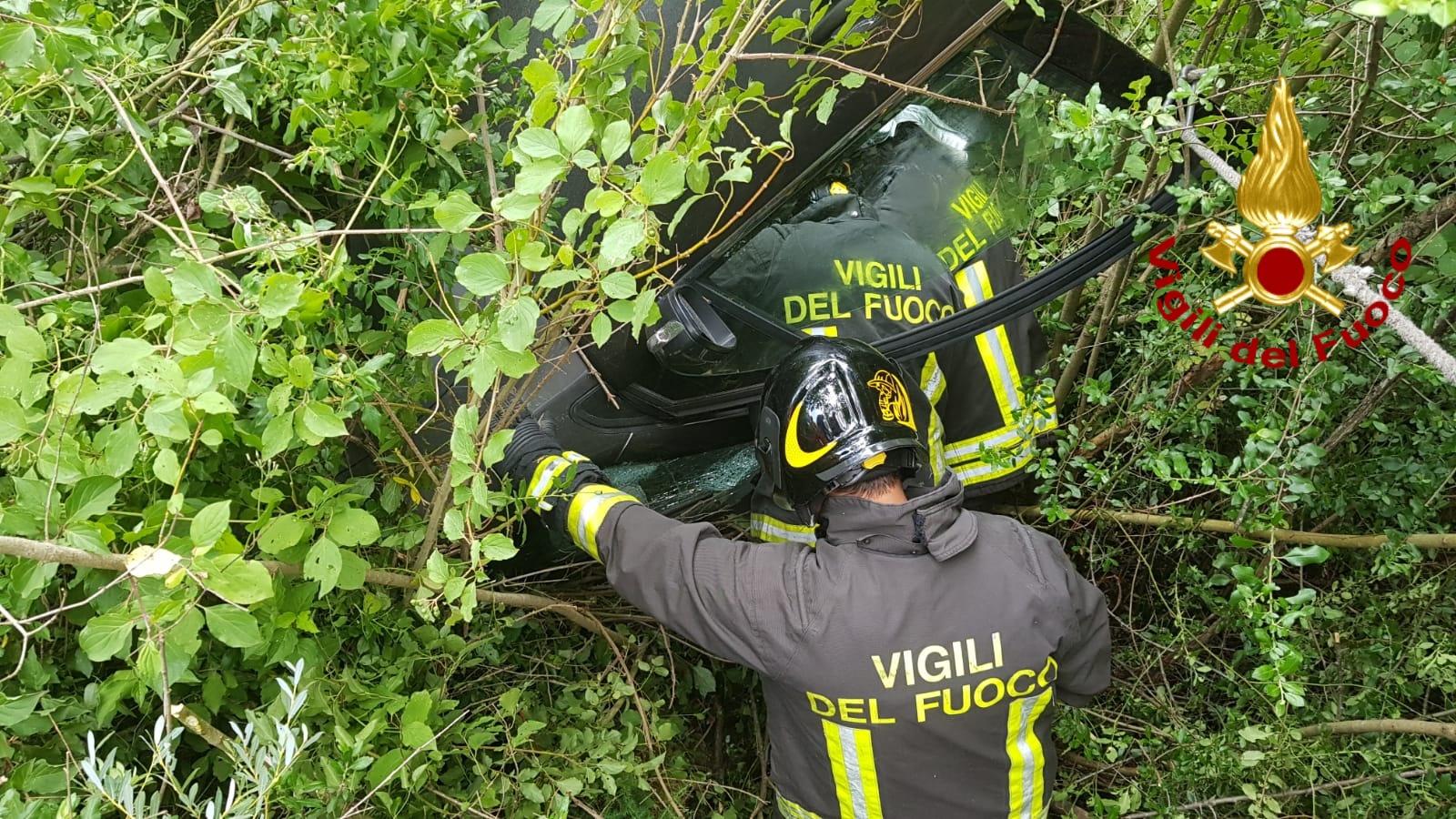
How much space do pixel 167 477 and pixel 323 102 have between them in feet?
2.70

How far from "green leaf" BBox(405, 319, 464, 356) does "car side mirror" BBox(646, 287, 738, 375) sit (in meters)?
1.04

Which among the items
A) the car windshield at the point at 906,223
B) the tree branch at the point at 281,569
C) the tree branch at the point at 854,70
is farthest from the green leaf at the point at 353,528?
the car windshield at the point at 906,223

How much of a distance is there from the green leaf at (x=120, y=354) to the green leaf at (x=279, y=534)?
1.04 feet

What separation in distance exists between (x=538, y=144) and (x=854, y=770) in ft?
5.14

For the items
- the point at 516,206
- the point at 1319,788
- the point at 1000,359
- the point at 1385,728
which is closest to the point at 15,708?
the point at 516,206

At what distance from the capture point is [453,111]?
1628 millimetres

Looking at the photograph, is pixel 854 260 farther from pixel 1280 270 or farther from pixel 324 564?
pixel 324 564

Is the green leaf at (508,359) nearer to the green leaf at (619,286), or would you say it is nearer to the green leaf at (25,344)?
the green leaf at (619,286)

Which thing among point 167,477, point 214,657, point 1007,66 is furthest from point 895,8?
point 214,657

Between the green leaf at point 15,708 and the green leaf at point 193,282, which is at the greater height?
the green leaf at point 193,282

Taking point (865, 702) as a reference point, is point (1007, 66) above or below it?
above

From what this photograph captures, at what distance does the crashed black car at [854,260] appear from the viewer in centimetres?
214

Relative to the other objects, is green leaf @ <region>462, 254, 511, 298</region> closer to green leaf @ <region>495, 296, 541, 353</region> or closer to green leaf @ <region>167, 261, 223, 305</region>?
green leaf @ <region>495, 296, 541, 353</region>

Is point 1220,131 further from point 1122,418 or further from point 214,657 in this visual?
point 214,657
